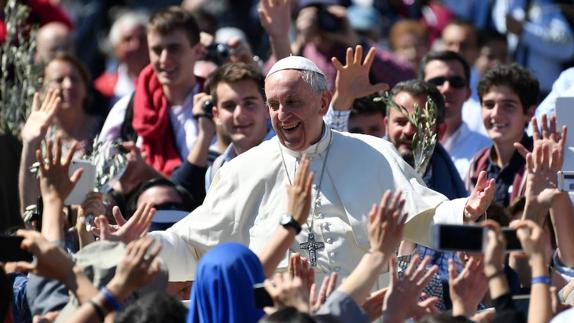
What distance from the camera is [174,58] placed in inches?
406

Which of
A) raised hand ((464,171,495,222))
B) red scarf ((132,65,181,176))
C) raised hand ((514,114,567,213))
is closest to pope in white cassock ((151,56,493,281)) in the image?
raised hand ((464,171,495,222))

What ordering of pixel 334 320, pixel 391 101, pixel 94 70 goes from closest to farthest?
1. pixel 334 320
2. pixel 391 101
3. pixel 94 70

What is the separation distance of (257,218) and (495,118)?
7.93 ft

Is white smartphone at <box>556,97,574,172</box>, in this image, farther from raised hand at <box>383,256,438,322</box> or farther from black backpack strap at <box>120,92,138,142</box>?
black backpack strap at <box>120,92,138,142</box>

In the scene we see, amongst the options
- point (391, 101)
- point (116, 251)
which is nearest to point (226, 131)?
point (391, 101)

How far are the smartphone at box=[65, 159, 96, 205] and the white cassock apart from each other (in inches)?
22.8

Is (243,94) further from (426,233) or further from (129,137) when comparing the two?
(426,233)

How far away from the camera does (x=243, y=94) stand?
936 centimetres

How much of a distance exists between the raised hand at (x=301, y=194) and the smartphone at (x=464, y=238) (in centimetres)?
88

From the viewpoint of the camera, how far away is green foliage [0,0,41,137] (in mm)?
10664

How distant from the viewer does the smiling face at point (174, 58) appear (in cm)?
1032

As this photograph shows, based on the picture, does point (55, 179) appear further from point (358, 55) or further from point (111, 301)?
point (358, 55)

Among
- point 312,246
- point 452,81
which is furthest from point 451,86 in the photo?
point 312,246

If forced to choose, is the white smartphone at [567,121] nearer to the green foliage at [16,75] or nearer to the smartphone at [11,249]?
the smartphone at [11,249]
